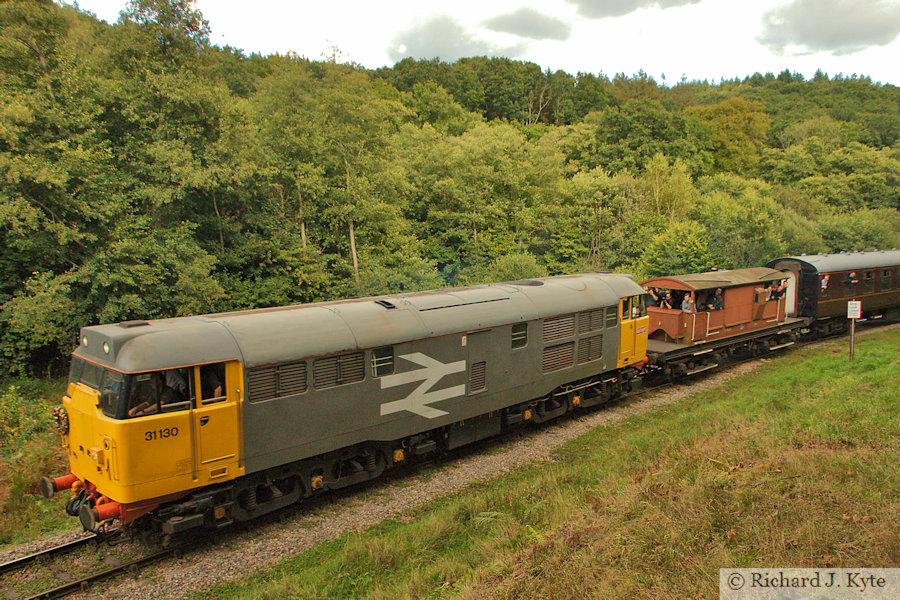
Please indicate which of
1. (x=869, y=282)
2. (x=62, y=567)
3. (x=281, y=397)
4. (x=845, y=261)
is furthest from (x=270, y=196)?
(x=869, y=282)

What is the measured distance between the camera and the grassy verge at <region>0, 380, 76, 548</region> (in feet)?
33.5

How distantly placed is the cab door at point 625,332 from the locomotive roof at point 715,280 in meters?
3.20

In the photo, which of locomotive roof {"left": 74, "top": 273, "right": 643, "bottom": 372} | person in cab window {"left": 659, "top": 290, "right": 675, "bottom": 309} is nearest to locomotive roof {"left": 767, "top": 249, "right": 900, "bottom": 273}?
person in cab window {"left": 659, "top": 290, "right": 675, "bottom": 309}

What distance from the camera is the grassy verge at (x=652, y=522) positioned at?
654 centimetres

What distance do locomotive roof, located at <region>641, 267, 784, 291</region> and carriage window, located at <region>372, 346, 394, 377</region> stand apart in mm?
11818

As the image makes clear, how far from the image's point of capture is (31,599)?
25.2 feet

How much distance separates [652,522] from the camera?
773 centimetres

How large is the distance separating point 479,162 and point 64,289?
26450 millimetres

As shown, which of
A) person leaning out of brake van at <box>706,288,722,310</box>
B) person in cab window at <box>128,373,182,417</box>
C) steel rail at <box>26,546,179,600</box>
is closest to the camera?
steel rail at <box>26,546,179,600</box>

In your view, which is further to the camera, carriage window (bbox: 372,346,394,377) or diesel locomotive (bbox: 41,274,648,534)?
carriage window (bbox: 372,346,394,377)

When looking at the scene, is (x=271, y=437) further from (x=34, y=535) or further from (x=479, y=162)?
(x=479, y=162)

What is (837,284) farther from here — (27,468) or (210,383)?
(27,468)

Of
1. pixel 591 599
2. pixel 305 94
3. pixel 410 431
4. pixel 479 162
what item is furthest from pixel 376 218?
pixel 591 599

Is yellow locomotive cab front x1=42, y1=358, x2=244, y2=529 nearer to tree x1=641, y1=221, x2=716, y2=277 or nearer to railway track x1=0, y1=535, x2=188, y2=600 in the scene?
railway track x1=0, y1=535, x2=188, y2=600
